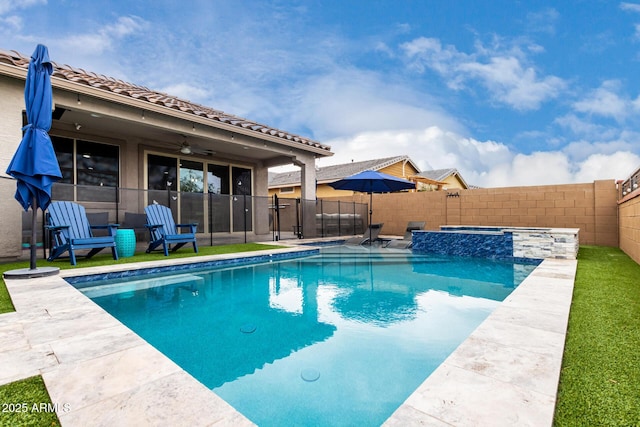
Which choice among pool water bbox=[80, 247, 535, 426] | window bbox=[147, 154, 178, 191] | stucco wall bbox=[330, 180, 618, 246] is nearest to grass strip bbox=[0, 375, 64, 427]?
pool water bbox=[80, 247, 535, 426]

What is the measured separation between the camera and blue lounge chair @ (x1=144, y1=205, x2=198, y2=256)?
6.93m

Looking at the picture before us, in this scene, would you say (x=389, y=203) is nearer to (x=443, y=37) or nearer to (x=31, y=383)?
(x=443, y=37)

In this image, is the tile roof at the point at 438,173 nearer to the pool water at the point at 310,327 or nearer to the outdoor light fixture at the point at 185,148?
the pool water at the point at 310,327

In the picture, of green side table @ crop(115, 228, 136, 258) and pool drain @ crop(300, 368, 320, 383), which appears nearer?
pool drain @ crop(300, 368, 320, 383)

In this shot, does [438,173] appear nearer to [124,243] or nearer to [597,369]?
[124,243]

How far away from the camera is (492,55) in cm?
1134

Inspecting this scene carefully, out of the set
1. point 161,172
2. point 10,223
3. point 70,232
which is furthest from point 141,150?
point 10,223

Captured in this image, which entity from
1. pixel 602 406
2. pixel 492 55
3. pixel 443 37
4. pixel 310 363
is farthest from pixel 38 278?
pixel 492 55

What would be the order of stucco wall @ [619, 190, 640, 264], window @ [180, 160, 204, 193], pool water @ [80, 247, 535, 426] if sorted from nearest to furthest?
pool water @ [80, 247, 535, 426]
stucco wall @ [619, 190, 640, 264]
window @ [180, 160, 204, 193]

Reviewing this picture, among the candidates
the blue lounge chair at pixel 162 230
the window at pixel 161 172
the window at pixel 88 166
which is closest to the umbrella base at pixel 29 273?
the blue lounge chair at pixel 162 230

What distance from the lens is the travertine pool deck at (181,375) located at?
1414 millimetres

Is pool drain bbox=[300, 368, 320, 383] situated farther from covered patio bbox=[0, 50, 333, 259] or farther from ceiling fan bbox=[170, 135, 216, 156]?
ceiling fan bbox=[170, 135, 216, 156]

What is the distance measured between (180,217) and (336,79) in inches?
301

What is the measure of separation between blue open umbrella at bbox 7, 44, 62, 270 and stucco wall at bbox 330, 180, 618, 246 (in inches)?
436
